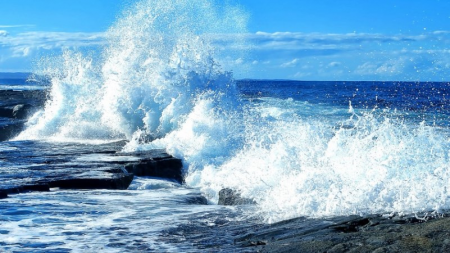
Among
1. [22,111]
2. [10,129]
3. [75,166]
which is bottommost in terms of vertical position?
[75,166]

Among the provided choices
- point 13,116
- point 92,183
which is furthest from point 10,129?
point 92,183

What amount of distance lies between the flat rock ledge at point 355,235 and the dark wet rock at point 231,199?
170 centimetres

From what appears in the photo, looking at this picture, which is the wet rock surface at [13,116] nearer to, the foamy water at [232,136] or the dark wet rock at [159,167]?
the foamy water at [232,136]

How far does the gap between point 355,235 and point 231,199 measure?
309 centimetres

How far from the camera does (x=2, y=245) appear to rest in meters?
Answer: 5.66

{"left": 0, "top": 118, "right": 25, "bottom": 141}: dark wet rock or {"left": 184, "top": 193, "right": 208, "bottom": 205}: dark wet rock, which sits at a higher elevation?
{"left": 0, "top": 118, "right": 25, "bottom": 141}: dark wet rock

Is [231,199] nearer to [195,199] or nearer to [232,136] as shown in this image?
[195,199]

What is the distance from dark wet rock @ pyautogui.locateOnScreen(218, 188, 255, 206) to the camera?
7.80 metres

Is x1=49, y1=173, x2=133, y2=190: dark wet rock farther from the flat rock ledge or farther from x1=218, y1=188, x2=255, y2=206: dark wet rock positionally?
the flat rock ledge

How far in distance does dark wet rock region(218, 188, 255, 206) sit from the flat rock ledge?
1.70 m

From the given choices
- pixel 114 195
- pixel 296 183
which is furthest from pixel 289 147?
pixel 114 195

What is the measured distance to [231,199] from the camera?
8.08 m

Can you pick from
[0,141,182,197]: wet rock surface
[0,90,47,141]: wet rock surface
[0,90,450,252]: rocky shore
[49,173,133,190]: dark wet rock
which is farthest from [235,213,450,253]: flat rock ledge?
[0,90,47,141]: wet rock surface

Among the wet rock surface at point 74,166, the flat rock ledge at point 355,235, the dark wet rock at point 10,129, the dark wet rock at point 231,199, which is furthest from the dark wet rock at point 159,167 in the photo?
the dark wet rock at point 10,129
